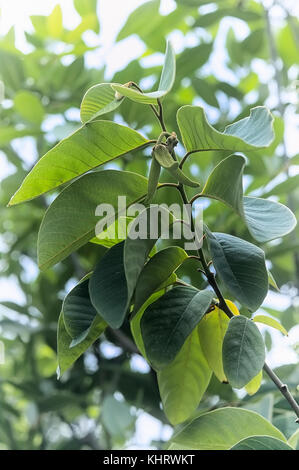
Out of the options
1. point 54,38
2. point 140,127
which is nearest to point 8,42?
point 54,38

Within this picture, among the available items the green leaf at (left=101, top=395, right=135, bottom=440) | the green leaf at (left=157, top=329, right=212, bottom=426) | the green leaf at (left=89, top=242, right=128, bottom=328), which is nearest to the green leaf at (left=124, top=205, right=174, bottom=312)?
the green leaf at (left=89, top=242, right=128, bottom=328)

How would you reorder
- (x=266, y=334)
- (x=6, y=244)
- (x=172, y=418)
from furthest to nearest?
(x=6, y=244) → (x=266, y=334) → (x=172, y=418)

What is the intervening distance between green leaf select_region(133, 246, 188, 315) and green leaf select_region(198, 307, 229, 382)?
3.0 inches

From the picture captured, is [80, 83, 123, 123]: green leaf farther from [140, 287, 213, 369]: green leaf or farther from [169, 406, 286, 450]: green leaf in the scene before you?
[169, 406, 286, 450]: green leaf

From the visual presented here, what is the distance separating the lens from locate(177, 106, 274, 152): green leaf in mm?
471

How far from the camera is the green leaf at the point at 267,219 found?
49 cm

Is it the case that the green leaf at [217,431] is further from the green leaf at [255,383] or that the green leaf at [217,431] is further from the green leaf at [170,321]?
the green leaf at [170,321]

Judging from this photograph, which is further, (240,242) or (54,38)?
(54,38)

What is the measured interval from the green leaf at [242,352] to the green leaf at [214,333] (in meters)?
0.05

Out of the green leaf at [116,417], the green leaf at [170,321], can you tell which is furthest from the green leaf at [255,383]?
the green leaf at [116,417]

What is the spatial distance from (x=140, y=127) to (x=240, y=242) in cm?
74

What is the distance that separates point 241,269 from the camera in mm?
517

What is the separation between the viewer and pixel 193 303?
54 cm
